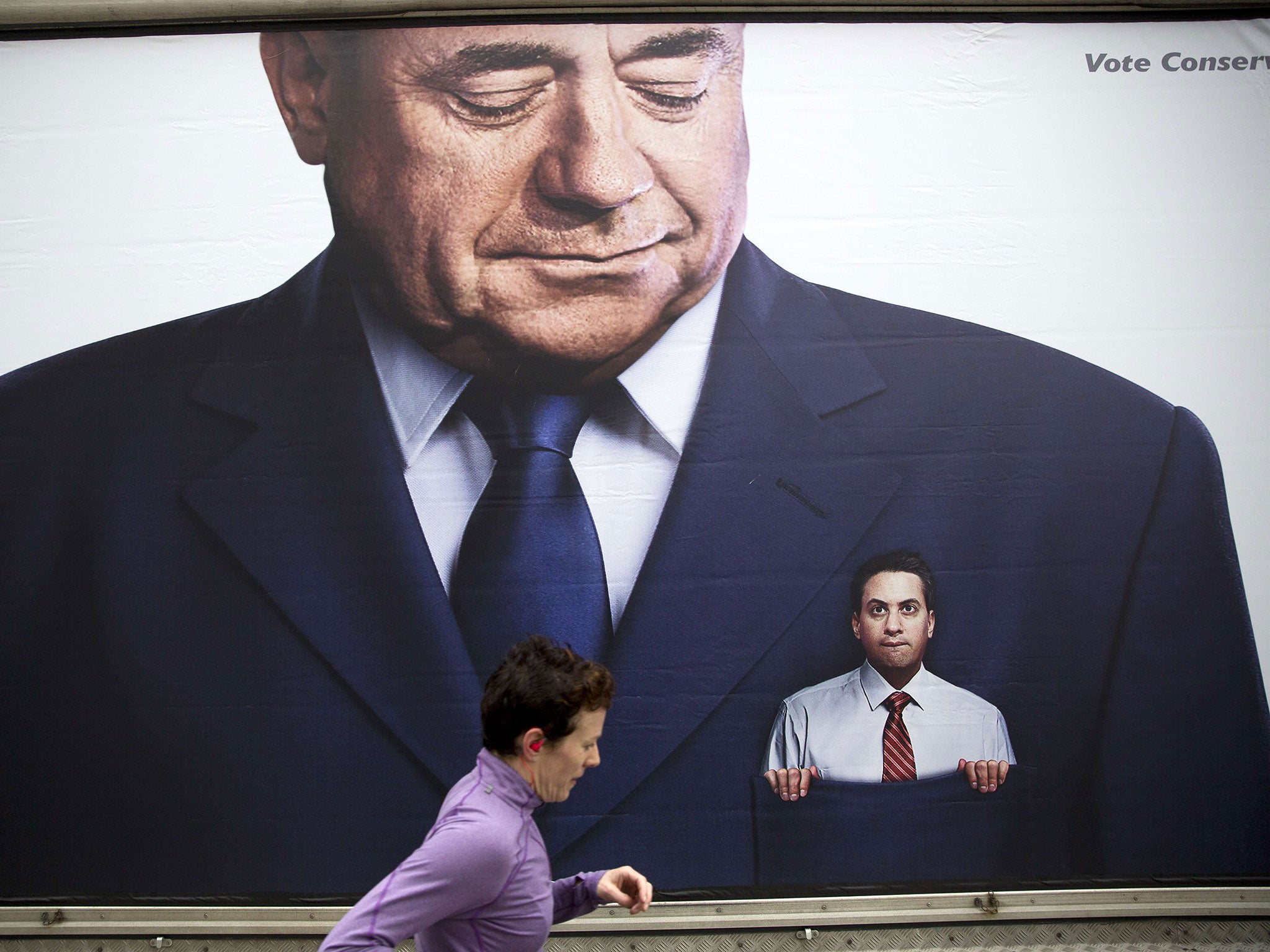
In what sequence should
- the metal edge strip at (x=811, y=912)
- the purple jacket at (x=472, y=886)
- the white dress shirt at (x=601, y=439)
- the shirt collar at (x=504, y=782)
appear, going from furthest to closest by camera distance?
the white dress shirt at (x=601, y=439), the metal edge strip at (x=811, y=912), the shirt collar at (x=504, y=782), the purple jacket at (x=472, y=886)

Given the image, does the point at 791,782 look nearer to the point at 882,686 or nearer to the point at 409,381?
the point at 882,686

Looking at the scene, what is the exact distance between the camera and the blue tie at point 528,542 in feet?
8.45

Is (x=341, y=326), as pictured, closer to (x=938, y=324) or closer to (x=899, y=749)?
(x=938, y=324)

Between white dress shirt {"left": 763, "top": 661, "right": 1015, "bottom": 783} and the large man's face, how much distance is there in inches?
45.6

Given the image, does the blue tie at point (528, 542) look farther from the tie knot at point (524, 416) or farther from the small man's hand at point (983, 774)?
the small man's hand at point (983, 774)

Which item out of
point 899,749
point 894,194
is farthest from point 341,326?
point 899,749

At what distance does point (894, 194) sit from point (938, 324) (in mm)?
430

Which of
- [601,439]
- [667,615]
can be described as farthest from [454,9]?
[667,615]

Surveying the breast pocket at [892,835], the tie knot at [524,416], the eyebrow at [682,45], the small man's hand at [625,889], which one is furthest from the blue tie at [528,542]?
the small man's hand at [625,889]

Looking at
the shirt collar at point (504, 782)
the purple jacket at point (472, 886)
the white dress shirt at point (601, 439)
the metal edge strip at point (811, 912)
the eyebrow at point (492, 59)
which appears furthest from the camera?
the eyebrow at point (492, 59)

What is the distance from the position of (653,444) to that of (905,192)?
112 centimetres

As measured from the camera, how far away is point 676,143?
2.71 metres

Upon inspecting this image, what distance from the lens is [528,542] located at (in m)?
2.61

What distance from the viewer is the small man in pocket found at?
8.36ft
